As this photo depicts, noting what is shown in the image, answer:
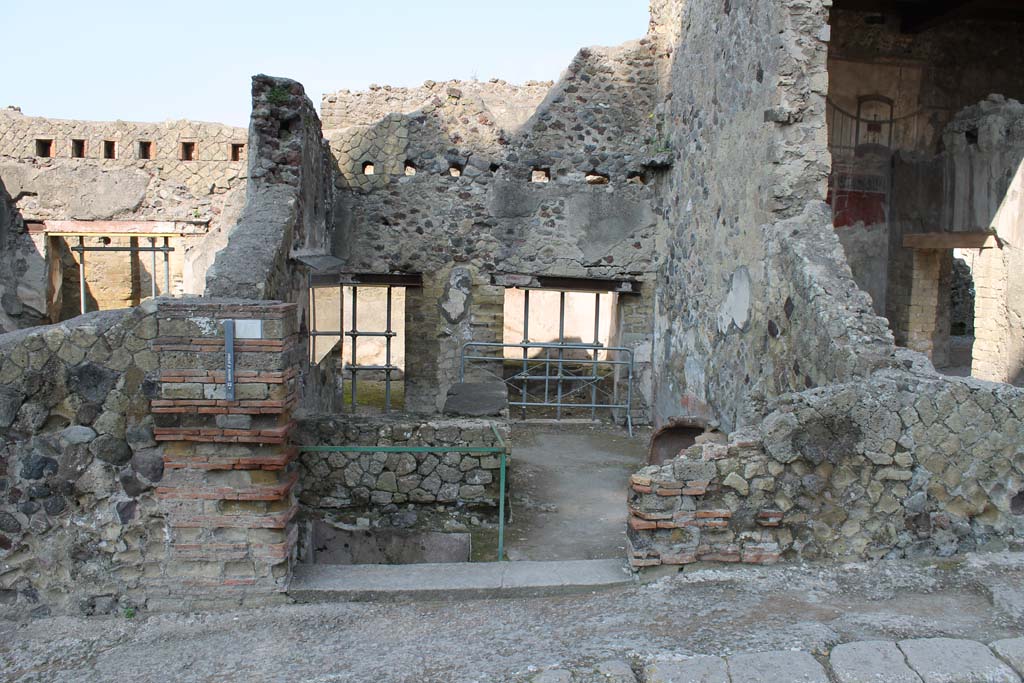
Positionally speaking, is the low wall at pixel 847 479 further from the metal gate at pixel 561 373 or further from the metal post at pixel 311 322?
the metal post at pixel 311 322

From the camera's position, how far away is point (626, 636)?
4.03 meters

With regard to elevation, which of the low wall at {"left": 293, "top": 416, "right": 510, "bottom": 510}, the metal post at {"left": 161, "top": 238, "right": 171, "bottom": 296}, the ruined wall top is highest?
the ruined wall top

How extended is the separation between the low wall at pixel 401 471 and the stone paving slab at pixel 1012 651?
10.6 feet

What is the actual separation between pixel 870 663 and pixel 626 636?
1046 millimetres

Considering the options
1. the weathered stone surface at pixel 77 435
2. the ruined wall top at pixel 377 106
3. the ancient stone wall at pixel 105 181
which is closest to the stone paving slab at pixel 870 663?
the weathered stone surface at pixel 77 435

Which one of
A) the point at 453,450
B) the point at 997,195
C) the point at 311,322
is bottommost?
the point at 453,450

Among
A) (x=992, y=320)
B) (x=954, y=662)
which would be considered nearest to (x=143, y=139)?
(x=992, y=320)

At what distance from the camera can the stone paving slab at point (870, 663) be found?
3.55 m

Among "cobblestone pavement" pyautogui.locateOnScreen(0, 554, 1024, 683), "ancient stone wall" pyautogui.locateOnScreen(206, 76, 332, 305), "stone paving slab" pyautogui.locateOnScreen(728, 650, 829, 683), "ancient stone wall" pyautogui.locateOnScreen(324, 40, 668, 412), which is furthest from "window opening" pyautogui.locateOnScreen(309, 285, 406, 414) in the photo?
"stone paving slab" pyautogui.locateOnScreen(728, 650, 829, 683)

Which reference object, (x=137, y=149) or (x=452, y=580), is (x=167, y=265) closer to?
(x=137, y=149)

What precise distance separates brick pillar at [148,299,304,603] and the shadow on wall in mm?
7591

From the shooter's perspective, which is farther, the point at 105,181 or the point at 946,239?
the point at 105,181

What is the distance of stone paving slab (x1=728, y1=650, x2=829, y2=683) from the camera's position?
3.55 m

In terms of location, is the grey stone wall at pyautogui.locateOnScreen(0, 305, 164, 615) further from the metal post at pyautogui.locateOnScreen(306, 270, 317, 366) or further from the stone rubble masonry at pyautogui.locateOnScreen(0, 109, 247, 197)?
the stone rubble masonry at pyautogui.locateOnScreen(0, 109, 247, 197)
